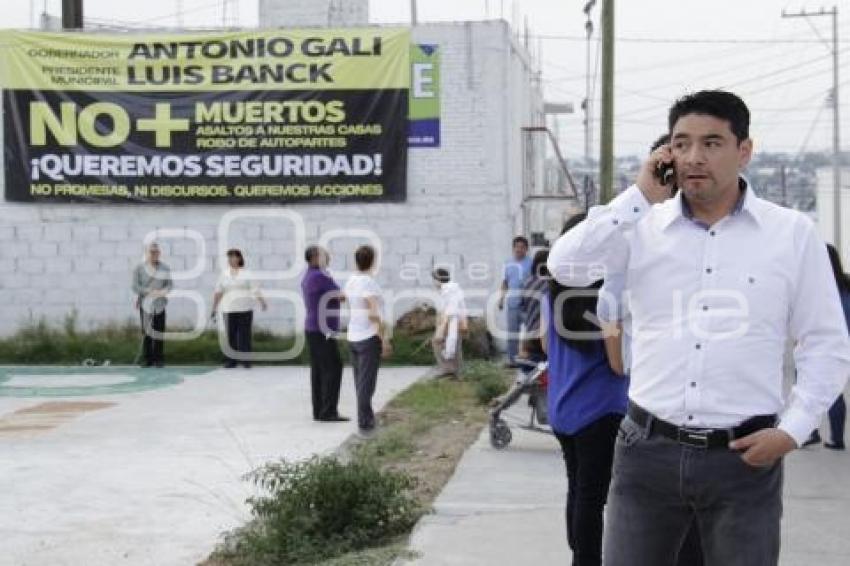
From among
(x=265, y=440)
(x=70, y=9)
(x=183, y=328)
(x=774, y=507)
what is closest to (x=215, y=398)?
(x=265, y=440)

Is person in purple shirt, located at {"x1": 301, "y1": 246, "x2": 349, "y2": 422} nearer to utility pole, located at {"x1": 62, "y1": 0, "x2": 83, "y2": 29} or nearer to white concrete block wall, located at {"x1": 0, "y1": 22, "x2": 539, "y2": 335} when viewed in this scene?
white concrete block wall, located at {"x1": 0, "y1": 22, "x2": 539, "y2": 335}

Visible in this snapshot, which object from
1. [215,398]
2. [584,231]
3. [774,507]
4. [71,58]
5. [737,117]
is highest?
[71,58]

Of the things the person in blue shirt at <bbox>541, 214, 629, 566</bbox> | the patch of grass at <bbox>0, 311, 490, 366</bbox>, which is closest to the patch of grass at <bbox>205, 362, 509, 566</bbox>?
the person in blue shirt at <bbox>541, 214, 629, 566</bbox>

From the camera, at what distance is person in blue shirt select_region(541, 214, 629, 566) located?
580 cm

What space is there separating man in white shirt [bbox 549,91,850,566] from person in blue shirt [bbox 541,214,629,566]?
1.77 metres

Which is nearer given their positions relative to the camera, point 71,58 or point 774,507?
point 774,507

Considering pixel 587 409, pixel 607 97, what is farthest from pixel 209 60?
pixel 587 409

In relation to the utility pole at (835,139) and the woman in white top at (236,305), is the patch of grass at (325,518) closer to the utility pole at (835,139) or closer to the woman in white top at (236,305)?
the woman in white top at (236,305)

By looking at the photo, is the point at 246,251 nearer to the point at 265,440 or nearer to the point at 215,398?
the point at 215,398

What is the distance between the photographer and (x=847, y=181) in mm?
61438

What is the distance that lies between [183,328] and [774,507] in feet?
54.0

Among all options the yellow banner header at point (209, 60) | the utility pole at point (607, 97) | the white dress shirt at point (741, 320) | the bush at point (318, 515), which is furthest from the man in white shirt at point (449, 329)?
the white dress shirt at point (741, 320)

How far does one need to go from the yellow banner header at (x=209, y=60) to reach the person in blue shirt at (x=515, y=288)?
3150 millimetres

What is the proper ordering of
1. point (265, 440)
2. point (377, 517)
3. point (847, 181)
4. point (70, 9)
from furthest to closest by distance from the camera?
point (847, 181) < point (70, 9) < point (265, 440) < point (377, 517)
